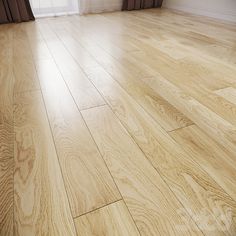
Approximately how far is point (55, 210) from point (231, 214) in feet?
1.72

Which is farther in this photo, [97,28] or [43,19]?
[43,19]

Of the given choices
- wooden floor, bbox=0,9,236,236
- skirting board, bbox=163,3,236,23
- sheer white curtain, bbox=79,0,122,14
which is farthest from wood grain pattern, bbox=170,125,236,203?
sheer white curtain, bbox=79,0,122,14

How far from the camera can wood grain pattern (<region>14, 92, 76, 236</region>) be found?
648 mm

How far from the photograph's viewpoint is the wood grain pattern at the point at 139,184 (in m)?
0.64

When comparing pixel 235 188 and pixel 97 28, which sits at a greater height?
pixel 235 188

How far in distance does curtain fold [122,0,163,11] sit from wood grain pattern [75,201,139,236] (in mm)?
3630

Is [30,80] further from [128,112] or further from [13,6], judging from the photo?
[13,6]

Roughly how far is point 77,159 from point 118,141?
0.19 m

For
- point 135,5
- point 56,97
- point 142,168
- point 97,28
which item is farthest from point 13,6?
point 142,168

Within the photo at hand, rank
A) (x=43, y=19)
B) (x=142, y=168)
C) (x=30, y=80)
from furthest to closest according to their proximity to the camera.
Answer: (x=43, y=19)
(x=30, y=80)
(x=142, y=168)

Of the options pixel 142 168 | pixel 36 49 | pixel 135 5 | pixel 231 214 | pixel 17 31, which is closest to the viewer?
pixel 231 214

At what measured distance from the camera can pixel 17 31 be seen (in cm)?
263

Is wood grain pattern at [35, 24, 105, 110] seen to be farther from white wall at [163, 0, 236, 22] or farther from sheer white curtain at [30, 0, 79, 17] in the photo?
white wall at [163, 0, 236, 22]

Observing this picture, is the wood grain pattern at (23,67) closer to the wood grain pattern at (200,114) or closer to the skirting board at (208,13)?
the wood grain pattern at (200,114)
